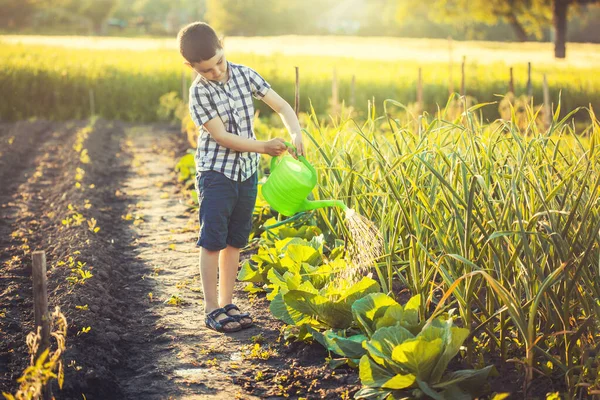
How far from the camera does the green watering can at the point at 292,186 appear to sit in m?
2.95

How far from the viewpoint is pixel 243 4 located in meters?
42.5

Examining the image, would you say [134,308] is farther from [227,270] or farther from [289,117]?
[289,117]

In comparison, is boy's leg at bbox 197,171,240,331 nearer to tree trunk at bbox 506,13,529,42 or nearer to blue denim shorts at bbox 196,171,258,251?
blue denim shorts at bbox 196,171,258,251

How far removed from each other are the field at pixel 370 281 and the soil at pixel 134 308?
0.01 metres

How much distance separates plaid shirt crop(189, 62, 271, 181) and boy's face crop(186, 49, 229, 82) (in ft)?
0.17

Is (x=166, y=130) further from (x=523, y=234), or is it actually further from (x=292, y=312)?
(x=523, y=234)

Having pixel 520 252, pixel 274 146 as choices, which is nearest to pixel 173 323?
pixel 274 146

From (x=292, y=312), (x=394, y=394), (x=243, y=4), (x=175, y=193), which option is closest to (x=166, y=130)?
(x=175, y=193)

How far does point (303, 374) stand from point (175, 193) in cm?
384

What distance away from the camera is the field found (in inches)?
90.7

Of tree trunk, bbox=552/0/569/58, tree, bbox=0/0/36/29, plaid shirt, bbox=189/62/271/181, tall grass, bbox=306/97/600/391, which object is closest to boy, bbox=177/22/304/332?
plaid shirt, bbox=189/62/271/181

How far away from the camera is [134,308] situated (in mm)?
3457

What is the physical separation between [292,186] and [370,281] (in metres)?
0.52

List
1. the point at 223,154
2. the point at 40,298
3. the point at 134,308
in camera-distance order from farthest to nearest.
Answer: the point at 134,308 < the point at 223,154 < the point at 40,298
